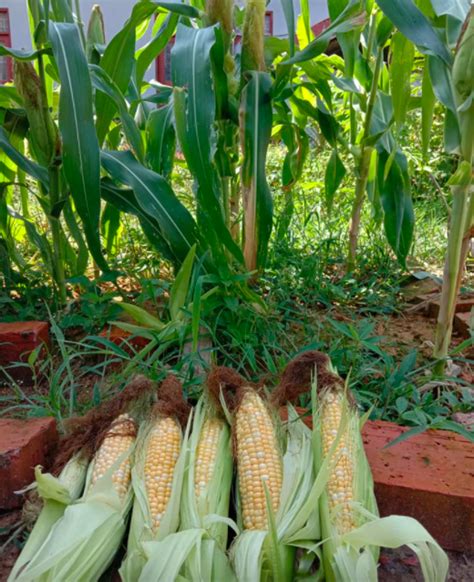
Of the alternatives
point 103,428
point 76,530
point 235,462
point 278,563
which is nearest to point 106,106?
point 103,428

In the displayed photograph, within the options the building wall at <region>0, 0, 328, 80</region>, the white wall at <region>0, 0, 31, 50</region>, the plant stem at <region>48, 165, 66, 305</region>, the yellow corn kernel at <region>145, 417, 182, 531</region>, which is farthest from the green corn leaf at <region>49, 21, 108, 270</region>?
the white wall at <region>0, 0, 31, 50</region>

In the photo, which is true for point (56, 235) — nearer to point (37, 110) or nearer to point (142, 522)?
point (37, 110)

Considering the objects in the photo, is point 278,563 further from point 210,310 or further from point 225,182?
point 225,182

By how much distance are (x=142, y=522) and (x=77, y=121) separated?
3.70 ft

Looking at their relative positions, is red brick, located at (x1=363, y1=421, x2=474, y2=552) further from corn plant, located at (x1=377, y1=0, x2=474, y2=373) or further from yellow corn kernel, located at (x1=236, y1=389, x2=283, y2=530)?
corn plant, located at (x1=377, y1=0, x2=474, y2=373)

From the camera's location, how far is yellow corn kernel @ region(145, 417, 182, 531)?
94cm

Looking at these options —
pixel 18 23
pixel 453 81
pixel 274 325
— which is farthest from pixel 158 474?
pixel 18 23

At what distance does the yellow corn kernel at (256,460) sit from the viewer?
3.03ft

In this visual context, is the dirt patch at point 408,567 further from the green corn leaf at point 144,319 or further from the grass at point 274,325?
the green corn leaf at point 144,319

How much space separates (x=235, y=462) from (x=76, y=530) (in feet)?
1.17

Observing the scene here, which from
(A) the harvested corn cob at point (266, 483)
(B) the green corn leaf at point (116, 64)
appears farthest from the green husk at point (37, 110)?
(A) the harvested corn cob at point (266, 483)

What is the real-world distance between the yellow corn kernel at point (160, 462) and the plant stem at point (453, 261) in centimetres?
85

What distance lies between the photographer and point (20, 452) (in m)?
1.10

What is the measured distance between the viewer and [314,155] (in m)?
5.20
